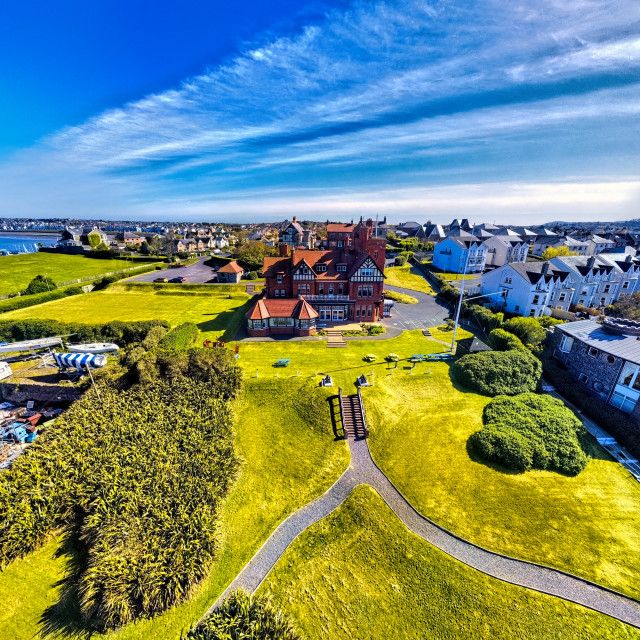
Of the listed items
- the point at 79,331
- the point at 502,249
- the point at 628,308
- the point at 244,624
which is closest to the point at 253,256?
the point at 79,331

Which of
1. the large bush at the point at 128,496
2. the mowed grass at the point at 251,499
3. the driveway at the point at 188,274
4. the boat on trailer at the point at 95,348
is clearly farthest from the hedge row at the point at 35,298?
the mowed grass at the point at 251,499

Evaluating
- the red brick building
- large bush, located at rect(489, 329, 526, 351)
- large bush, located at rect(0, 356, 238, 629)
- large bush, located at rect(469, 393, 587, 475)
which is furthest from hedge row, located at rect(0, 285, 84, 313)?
large bush, located at rect(489, 329, 526, 351)

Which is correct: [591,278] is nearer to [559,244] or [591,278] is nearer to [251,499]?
[559,244]

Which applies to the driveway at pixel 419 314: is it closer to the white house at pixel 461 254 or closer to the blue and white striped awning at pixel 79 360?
the white house at pixel 461 254

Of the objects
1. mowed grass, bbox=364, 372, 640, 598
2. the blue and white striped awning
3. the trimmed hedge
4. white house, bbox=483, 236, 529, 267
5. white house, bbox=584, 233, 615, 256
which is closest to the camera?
mowed grass, bbox=364, 372, 640, 598

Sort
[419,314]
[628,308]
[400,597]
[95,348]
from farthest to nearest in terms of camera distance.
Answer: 1. [419,314]
2. [628,308]
3. [95,348]
4. [400,597]

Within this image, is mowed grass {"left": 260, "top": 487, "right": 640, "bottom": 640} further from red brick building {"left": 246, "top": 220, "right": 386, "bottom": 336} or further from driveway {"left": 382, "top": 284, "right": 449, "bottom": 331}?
driveway {"left": 382, "top": 284, "right": 449, "bottom": 331}
